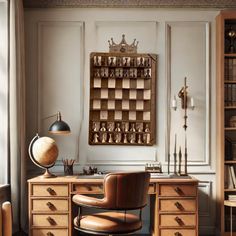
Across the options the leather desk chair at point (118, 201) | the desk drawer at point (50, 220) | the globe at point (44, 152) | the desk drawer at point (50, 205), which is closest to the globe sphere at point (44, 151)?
the globe at point (44, 152)

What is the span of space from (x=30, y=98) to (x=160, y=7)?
1795 mm

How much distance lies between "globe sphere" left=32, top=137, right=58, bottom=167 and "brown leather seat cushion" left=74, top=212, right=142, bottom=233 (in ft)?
2.82

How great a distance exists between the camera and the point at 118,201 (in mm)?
3430

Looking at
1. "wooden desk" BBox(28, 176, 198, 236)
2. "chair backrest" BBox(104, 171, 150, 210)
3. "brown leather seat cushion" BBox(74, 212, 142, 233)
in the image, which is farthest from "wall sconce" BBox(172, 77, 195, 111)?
"brown leather seat cushion" BBox(74, 212, 142, 233)

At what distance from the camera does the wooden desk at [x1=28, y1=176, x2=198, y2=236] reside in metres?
4.11

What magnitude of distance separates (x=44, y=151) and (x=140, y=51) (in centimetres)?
159

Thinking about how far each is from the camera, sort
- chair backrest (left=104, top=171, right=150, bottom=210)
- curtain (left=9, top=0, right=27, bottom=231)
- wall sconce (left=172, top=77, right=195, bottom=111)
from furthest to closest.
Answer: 1. wall sconce (left=172, top=77, right=195, bottom=111)
2. curtain (left=9, top=0, right=27, bottom=231)
3. chair backrest (left=104, top=171, right=150, bottom=210)

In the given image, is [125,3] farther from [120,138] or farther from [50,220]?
[50,220]

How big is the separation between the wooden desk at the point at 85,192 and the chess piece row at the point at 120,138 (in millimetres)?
747

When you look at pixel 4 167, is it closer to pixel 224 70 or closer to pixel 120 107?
pixel 120 107

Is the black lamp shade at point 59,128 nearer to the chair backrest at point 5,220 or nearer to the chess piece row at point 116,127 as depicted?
the chess piece row at point 116,127

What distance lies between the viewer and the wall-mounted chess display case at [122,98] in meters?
4.80

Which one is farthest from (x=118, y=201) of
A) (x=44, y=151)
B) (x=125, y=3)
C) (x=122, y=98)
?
(x=125, y=3)

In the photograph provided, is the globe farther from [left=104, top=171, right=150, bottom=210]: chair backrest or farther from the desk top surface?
[left=104, top=171, right=150, bottom=210]: chair backrest
